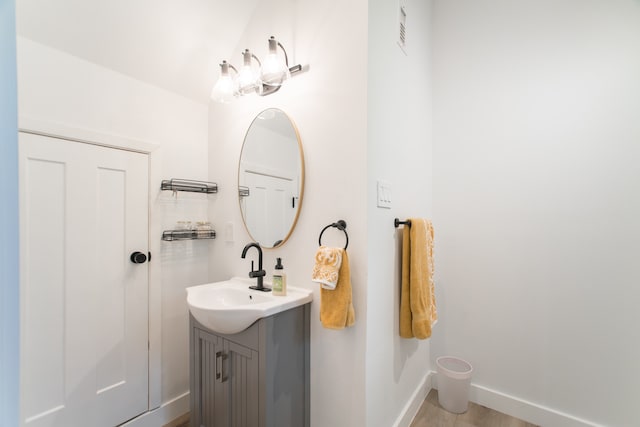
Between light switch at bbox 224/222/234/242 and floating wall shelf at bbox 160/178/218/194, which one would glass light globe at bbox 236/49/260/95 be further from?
light switch at bbox 224/222/234/242

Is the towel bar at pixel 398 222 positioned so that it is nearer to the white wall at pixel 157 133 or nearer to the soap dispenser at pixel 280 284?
the soap dispenser at pixel 280 284

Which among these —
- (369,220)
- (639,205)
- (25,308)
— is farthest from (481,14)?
(25,308)

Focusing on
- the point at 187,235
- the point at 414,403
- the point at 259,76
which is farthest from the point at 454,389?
the point at 259,76

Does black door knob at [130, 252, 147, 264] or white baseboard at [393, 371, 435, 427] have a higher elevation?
black door knob at [130, 252, 147, 264]

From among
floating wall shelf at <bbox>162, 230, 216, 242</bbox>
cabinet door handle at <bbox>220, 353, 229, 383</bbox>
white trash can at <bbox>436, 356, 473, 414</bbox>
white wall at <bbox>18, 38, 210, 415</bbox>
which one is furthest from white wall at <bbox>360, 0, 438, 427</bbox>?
white wall at <bbox>18, 38, 210, 415</bbox>

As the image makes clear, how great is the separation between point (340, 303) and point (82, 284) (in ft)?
4.59

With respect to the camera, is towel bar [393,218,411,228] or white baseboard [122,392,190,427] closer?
towel bar [393,218,411,228]

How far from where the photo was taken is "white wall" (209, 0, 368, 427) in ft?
4.17

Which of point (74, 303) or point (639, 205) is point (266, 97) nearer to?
point (74, 303)

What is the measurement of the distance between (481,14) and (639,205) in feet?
5.00

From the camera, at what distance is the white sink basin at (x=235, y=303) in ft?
3.98

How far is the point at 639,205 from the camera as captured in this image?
4.67 ft

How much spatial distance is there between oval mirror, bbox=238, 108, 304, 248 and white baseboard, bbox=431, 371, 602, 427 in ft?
5.67

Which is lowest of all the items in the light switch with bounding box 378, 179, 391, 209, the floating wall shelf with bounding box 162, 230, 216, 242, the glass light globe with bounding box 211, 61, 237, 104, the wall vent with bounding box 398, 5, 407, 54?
the floating wall shelf with bounding box 162, 230, 216, 242
